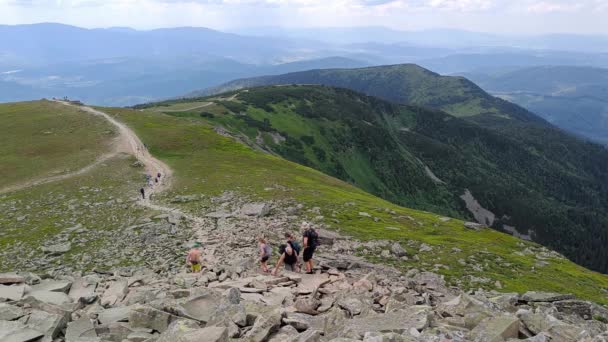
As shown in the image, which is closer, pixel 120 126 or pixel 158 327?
pixel 158 327

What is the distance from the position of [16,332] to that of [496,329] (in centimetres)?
1616

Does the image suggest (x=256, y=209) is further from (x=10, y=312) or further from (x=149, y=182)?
(x=10, y=312)

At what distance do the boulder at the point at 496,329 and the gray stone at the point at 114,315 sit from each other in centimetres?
1289

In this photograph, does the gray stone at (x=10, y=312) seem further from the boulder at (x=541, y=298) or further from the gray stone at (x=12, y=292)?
the boulder at (x=541, y=298)

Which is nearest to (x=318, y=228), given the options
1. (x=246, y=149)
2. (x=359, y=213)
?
(x=359, y=213)

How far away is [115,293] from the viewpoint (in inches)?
784

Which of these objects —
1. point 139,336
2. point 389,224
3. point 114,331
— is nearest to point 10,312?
point 114,331

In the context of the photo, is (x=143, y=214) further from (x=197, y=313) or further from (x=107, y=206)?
(x=197, y=313)

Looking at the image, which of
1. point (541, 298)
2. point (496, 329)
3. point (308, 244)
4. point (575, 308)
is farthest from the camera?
point (308, 244)

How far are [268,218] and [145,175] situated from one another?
964 inches

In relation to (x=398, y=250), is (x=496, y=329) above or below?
above

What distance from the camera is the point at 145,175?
52.4 meters

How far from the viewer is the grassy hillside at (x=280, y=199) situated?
2898 cm

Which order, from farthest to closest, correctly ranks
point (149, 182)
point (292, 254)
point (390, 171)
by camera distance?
point (390, 171)
point (149, 182)
point (292, 254)
